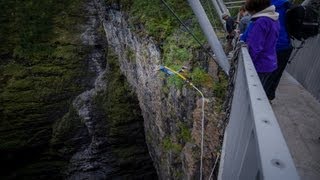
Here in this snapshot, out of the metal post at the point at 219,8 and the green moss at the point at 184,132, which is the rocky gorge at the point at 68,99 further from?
the green moss at the point at 184,132

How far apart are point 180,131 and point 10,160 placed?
978 cm

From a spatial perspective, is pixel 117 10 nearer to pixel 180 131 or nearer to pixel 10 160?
pixel 180 131

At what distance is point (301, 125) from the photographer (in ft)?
13.0

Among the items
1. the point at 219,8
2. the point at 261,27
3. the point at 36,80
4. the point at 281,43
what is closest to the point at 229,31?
the point at 219,8

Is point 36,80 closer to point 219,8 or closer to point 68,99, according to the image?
point 68,99

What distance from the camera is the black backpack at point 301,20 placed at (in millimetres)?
3504

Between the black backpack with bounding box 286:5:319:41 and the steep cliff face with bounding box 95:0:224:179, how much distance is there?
1.79m

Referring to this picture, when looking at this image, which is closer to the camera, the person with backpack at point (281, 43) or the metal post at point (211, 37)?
the person with backpack at point (281, 43)

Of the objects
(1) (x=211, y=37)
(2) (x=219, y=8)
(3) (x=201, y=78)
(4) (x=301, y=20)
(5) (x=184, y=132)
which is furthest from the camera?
(2) (x=219, y=8)

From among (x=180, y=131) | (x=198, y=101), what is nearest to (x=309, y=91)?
(x=198, y=101)

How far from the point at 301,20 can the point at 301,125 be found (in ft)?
4.55

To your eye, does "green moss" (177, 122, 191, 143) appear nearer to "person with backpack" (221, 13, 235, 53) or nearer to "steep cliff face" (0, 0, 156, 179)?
"person with backpack" (221, 13, 235, 53)

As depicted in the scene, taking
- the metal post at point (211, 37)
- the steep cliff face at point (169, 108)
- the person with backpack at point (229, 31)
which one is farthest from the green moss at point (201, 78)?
the metal post at point (211, 37)

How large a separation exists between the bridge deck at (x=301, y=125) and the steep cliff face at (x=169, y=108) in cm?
106
